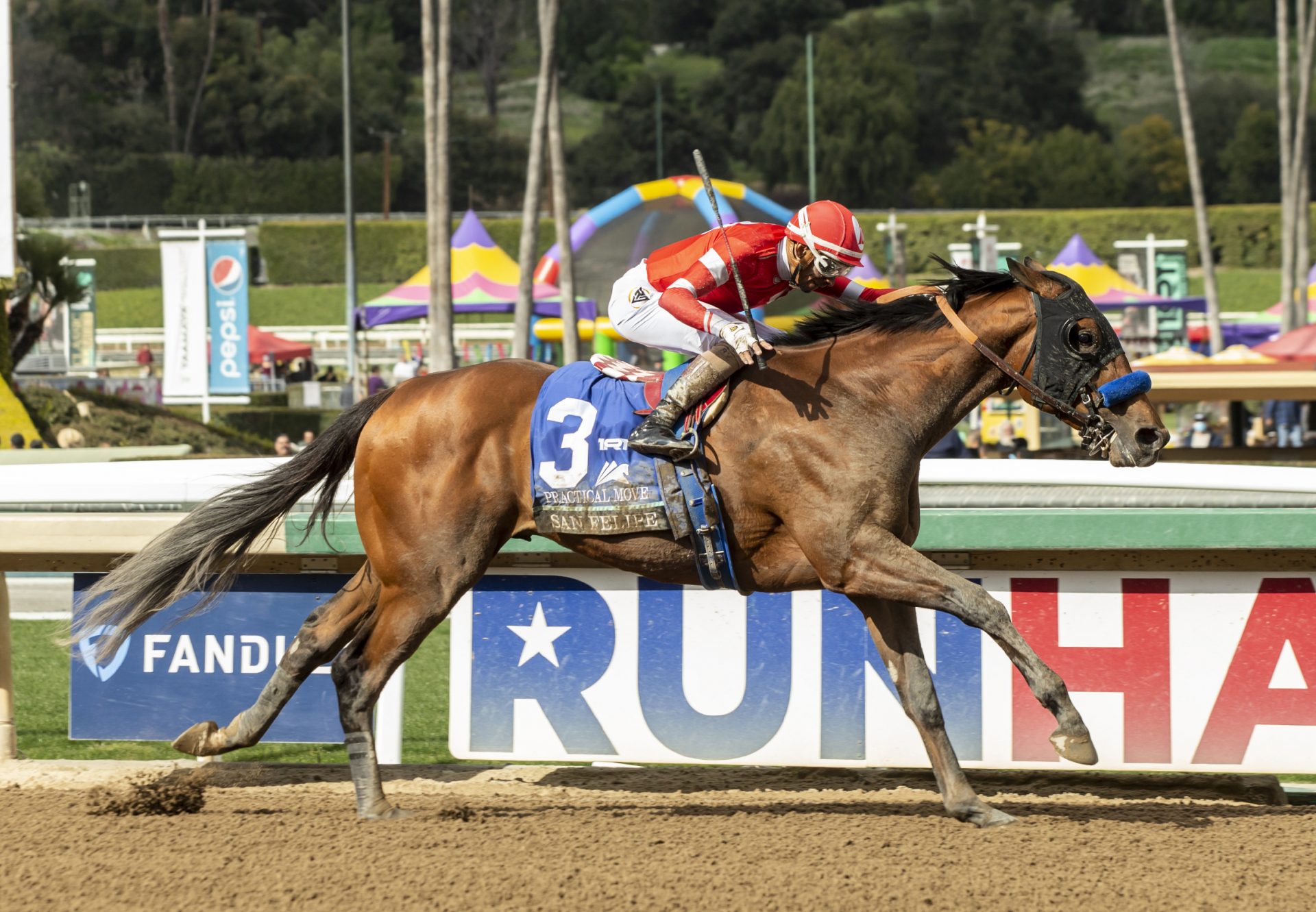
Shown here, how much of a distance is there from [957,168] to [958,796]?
7529 centimetres

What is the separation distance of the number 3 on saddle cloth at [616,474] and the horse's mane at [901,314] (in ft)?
1.21

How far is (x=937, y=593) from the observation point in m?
4.34

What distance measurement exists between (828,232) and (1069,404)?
83cm

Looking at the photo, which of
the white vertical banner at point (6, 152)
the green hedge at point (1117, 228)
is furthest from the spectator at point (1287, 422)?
the green hedge at point (1117, 228)

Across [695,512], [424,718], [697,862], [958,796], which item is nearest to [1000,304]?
[695,512]

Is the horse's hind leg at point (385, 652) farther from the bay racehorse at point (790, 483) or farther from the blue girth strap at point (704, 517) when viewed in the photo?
the blue girth strap at point (704, 517)

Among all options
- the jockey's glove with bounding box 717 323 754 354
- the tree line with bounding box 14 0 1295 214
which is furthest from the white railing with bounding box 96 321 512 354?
the jockey's glove with bounding box 717 323 754 354

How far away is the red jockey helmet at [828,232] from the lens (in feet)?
14.9

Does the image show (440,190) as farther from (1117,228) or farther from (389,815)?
(1117,228)

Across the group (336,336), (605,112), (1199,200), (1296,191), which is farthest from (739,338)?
(605,112)

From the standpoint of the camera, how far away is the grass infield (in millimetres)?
6477

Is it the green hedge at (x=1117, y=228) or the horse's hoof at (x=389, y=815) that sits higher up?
the green hedge at (x=1117, y=228)

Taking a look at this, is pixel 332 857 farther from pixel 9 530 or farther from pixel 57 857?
pixel 9 530

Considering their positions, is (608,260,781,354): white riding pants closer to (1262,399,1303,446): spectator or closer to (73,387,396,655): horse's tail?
(73,387,396,655): horse's tail
